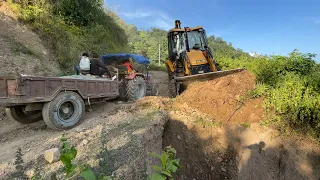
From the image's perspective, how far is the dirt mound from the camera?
6.86 m

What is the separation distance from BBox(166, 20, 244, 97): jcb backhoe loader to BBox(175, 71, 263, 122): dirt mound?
1.89 ft

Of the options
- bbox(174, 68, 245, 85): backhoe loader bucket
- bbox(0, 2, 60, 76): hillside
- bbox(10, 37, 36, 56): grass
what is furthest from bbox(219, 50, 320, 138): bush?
bbox(10, 37, 36, 56): grass

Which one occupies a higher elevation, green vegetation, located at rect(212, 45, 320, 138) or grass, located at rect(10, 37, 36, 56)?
grass, located at rect(10, 37, 36, 56)

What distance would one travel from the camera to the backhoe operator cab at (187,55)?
891 centimetres

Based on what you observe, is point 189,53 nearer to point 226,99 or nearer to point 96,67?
point 226,99

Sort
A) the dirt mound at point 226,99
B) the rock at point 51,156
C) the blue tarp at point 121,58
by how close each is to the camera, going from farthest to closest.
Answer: the blue tarp at point 121,58, the dirt mound at point 226,99, the rock at point 51,156

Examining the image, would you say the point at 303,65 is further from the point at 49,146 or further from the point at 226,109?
the point at 49,146

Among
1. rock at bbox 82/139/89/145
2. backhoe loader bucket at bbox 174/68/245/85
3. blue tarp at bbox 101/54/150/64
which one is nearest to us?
rock at bbox 82/139/89/145

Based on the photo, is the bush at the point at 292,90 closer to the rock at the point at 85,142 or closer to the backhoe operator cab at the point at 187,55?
the backhoe operator cab at the point at 187,55

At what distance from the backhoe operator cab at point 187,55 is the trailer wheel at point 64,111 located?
3767mm

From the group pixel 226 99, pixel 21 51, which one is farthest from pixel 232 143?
pixel 21 51

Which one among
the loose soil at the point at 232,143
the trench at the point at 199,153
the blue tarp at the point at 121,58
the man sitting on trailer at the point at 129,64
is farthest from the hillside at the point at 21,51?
the trench at the point at 199,153

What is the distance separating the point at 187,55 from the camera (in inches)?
352

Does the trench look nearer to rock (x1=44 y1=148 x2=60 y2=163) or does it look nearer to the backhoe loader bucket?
the backhoe loader bucket
